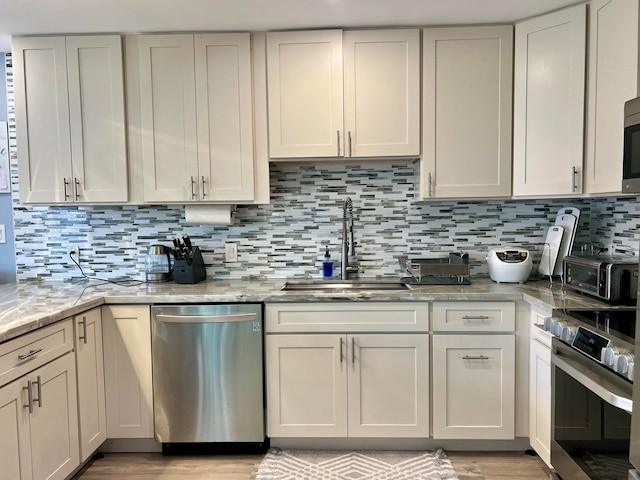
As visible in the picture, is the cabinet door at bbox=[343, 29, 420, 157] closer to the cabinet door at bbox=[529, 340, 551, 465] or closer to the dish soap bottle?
the dish soap bottle

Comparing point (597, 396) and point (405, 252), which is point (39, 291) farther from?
point (597, 396)

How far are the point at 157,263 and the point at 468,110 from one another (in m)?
2.05

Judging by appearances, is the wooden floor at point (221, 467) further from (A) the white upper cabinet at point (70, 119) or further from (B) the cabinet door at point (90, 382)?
(A) the white upper cabinet at point (70, 119)

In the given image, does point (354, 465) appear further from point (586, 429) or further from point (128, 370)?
point (128, 370)

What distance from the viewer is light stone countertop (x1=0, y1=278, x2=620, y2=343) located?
2.04 metres

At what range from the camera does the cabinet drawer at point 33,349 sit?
1.64m

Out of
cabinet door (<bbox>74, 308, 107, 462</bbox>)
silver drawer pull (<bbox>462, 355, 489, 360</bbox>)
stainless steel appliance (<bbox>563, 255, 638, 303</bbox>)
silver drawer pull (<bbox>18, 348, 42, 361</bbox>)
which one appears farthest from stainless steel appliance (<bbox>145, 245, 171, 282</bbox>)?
stainless steel appliance (<bbox>563, 255, 638, 303</bbox>)

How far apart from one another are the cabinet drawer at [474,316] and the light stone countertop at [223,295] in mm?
35

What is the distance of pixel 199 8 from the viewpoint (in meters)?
2.24

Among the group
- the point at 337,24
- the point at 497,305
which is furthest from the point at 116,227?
the point at 497,305

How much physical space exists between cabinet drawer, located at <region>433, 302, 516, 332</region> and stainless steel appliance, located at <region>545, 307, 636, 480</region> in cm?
42

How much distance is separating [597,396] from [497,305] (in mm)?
778

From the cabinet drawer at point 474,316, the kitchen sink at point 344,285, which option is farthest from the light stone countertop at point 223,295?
the kitchen sink at point 344,285

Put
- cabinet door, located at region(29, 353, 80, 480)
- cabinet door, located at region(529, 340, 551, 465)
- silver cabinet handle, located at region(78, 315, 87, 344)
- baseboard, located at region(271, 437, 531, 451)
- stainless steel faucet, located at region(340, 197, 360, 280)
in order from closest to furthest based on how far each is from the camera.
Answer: cabinet door, located at region(29, 353, 80, 480), cabinet door, located at region(529, 340, 551, 465), silver cabinet handle, located at region(78, 315, 87, 344), baseboard, located at region(271, 437, 531, 451), stainless steel faucet, located at region(340, 197, 360, 280)
